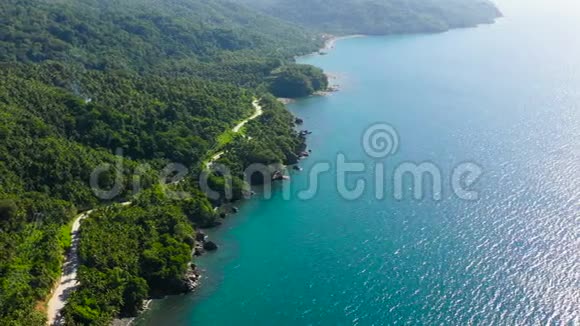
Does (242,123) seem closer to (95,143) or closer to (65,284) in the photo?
(95,143)

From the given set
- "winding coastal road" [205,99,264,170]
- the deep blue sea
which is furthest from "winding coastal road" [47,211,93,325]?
"winding coastal road" [205,99,264,170]

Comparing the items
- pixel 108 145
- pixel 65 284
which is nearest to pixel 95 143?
pixel 108 145

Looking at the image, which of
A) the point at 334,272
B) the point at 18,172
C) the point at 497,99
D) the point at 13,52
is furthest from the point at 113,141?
the point at 497,99

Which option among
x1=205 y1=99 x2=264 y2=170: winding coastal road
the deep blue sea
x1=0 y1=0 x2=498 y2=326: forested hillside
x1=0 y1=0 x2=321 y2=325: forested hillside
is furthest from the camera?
x1=205 y1=99 x2=264 y2=170: winding coastal road

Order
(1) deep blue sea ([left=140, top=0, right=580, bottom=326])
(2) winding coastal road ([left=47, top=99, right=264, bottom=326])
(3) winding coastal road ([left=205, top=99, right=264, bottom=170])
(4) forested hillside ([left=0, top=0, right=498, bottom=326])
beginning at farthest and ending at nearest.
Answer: (3) winding coastal road ([left=205, top=99, right=264, bottom=170]) < (1) deep blue sea ([left=140, top=0, right=580, bottom=326]) < (4) forested hillside ([left=0, top=0, right=498, bottom=326]) < (2) winding coastal road ([left=47, top=99, right=264, bottom=326])

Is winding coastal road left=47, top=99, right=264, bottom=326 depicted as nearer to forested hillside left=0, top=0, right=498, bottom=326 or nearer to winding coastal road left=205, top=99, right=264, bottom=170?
forested hillside left=0, top=0, right=498, bottom=326

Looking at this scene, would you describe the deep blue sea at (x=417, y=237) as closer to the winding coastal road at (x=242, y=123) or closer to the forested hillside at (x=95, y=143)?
the forested hillside at (x=95, y=143)

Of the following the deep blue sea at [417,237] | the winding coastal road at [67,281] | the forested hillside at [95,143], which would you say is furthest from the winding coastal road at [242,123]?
the winding coastal road at [67,281]

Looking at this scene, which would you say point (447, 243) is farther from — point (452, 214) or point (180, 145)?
point (180, 145)

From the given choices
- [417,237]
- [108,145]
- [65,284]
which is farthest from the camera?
[108,145]
